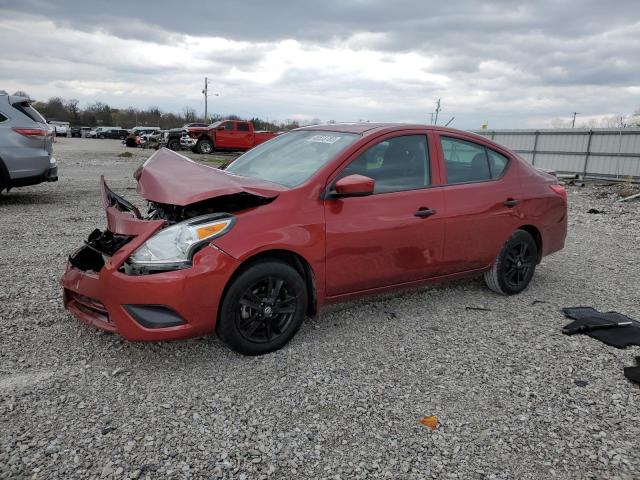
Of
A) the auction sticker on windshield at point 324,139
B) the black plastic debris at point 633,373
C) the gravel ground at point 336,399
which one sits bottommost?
the gravel ground at point 336,399

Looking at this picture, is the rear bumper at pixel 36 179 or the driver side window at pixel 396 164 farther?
the rear bumper at pixel 36 179

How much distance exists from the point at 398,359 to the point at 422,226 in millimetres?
1128

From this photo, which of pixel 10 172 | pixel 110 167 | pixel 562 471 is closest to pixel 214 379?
pixel 562 471

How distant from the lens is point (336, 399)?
3062 millimetres

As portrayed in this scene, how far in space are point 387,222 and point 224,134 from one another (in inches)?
1012

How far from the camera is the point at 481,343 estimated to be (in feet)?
12.8

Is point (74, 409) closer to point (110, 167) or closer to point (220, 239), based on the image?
point (220, 239)

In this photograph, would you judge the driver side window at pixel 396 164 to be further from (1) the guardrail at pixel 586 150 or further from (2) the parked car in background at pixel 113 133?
(2) the parked car in background at pixel 113 133

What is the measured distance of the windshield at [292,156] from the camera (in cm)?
388

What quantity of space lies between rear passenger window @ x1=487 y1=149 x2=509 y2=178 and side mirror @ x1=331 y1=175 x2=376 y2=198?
1.75m

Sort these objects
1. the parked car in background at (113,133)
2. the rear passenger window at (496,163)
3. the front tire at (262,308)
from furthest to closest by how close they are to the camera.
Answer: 1. the parked car in background at (113,133)
2. the rear passenger window at (496,163)
3. the front tire at (262,308)

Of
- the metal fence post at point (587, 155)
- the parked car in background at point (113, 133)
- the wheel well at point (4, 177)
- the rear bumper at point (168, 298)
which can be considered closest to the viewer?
the rear bumper at point (168, 298)

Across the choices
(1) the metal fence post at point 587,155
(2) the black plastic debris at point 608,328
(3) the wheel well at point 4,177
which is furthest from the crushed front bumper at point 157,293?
(1) the metal fence post at point 587,155

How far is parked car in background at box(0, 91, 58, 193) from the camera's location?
8805 millimetres
